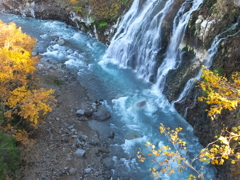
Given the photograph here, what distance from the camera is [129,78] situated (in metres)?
18.2

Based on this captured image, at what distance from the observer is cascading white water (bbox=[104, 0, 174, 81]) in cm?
1728

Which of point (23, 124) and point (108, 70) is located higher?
point (108, 70)

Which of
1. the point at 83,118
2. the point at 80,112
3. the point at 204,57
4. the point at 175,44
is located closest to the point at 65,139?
the point at 83,118

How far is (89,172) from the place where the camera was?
10.5 metres

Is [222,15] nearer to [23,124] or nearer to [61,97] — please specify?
[61,97]

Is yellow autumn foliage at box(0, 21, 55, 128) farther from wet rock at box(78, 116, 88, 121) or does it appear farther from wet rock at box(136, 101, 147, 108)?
wet rock at box(136, 101, 147, 108)

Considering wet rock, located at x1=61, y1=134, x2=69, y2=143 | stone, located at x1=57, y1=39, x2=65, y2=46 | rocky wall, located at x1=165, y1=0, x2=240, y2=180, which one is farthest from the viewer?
stone, located at x1=57, y1=39, x2=65, y2=46

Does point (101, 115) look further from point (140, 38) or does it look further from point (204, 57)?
point (140, 38)

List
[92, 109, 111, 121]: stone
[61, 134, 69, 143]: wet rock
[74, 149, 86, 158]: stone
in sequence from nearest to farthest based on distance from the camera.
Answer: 1. [74, 149, 86, 158]: stone
2. [61, 134, 69, 143]: wet rock
3. [92, 109, 111, 121]: stone

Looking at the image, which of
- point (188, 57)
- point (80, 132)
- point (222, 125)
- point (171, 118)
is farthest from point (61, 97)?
point (222, 125)

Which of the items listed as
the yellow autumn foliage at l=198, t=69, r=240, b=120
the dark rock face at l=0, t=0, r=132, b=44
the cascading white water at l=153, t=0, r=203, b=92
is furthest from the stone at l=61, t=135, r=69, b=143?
the dark rock face at l=0, t=0, r=132, b=44

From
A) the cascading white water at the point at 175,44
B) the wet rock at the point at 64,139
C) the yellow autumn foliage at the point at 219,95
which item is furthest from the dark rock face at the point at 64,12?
the yellow autumn foliage at the point at 219,95

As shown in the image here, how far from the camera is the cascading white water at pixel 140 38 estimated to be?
1728 cm

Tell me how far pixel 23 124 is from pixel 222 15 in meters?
13.9
